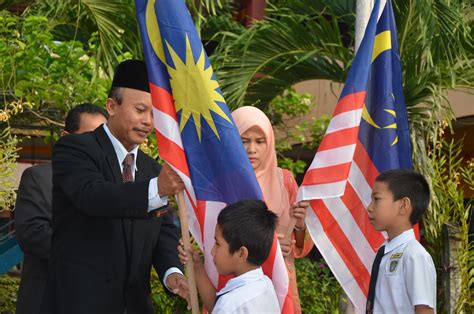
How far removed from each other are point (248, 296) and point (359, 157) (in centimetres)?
198

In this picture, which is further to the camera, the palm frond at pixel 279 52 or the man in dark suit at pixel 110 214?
the palm frond at pixel 279 52

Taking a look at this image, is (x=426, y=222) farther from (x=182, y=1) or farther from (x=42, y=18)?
(x=182, y=1)

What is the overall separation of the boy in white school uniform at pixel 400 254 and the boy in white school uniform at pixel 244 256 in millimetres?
785

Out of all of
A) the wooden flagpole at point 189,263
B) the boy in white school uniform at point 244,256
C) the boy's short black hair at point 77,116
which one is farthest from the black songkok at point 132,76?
the boy's short black hair at point 77,116

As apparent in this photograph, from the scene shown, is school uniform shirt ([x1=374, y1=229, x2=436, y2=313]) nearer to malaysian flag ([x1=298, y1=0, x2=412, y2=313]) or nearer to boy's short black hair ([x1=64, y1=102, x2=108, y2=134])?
malaysian flag ([x1=298, y1=0, x2=412, y2=313])

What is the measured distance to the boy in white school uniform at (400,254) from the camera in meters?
4.84

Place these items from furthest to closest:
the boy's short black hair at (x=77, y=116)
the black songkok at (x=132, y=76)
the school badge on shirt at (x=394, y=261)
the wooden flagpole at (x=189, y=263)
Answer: the boy's short black hair at (x=77, y=116) → the school badge on shirt at (x=394, y=261) → the black songkok at (x=132, y=76) → the wooden flagpole at (x=189, y=263)

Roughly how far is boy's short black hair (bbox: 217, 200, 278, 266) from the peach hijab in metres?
1.00

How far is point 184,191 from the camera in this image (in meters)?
4.62

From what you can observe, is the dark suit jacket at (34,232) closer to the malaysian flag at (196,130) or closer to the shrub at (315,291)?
the malaysian flag at (196,130)

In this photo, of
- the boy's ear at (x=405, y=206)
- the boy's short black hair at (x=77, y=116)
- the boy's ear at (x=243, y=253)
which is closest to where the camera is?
the boy's ear at (x=243, y=253)

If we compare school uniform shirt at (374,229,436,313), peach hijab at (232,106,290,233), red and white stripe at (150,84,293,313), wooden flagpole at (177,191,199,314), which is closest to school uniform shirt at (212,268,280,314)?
wooden flagpole at (177,191,199,314)

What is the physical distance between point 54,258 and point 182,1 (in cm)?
126

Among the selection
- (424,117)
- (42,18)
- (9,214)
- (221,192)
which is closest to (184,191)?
→ (221,192)
